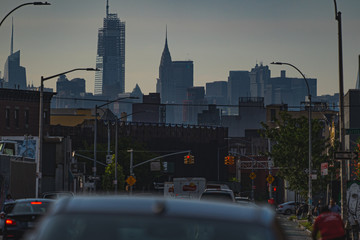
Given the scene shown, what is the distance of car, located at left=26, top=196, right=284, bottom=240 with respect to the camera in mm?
5691

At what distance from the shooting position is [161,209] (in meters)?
5.81

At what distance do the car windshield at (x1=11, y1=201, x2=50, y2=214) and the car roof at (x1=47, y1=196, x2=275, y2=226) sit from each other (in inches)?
656

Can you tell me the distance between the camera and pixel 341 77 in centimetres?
3088

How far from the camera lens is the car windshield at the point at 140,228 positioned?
5684mm

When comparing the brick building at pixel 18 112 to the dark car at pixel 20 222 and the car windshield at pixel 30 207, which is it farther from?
the dark car at pixel 20 222

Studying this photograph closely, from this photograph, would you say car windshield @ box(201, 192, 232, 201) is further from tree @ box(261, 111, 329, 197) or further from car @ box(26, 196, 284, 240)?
car @ box(26, 196, 284, 240)

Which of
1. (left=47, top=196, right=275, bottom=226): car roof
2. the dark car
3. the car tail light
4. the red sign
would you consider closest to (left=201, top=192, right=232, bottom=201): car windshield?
the dark car

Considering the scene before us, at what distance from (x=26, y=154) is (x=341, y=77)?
1562 inches

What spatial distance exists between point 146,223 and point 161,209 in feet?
0.59

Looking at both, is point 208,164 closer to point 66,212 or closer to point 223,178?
point 223,178

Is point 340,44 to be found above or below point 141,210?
above

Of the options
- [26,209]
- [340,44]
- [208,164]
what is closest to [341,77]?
[340,44]

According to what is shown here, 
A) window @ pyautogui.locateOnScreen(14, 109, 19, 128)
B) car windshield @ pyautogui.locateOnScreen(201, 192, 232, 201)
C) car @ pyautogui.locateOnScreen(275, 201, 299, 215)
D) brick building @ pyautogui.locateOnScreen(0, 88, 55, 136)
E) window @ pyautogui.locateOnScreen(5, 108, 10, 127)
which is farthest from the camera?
window @ pyautogui.locateOnScreen(14, 109, 19, 128)

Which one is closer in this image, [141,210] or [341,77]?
[141,210]
